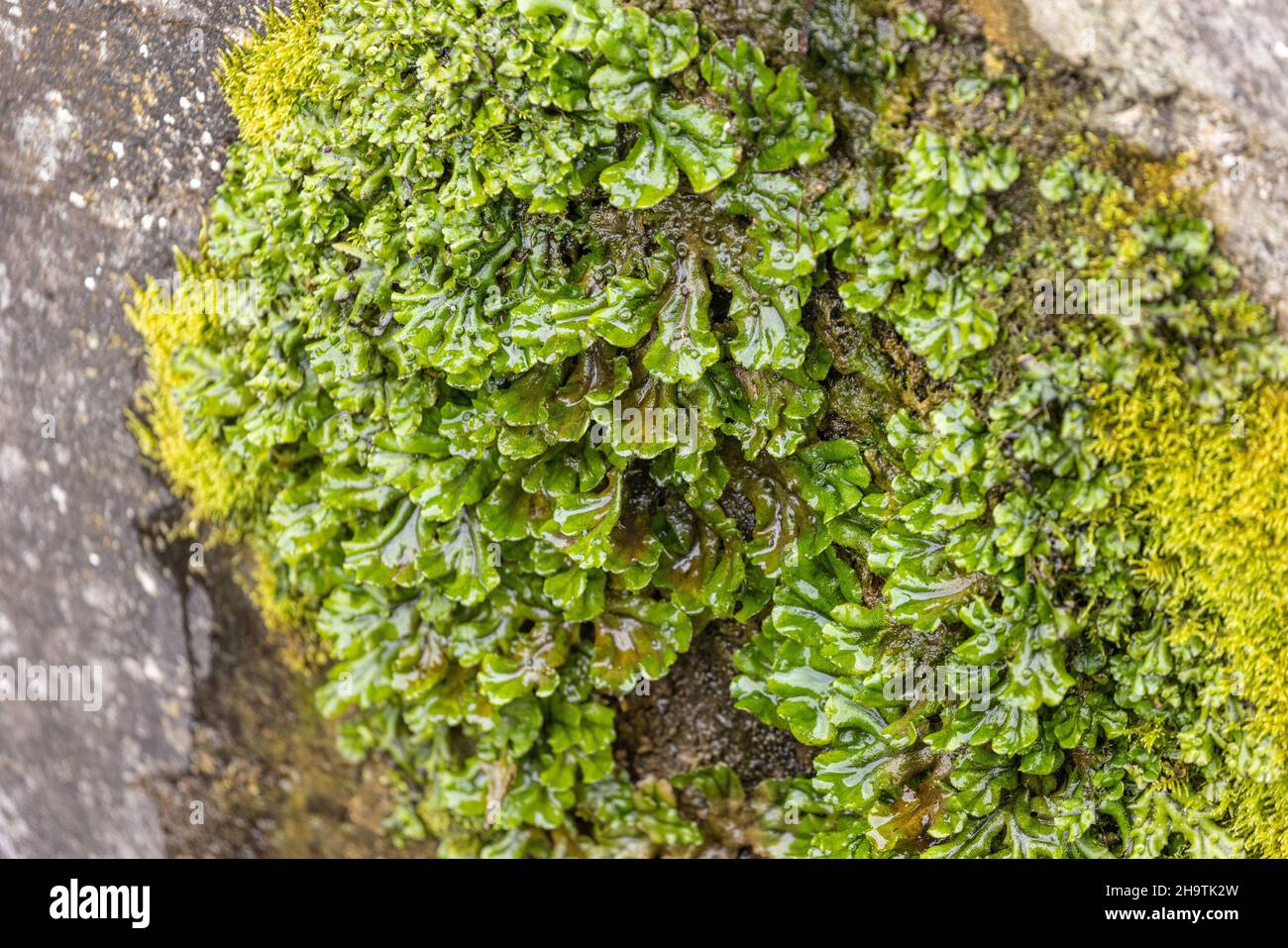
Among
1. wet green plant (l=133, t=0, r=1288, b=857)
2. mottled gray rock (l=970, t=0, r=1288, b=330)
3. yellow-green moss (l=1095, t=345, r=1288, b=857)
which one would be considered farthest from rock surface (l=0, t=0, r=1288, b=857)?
yellow-green moss (l=1095, t=345, r=1288, b=857)

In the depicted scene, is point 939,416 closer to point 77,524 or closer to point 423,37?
Result: point 423,37

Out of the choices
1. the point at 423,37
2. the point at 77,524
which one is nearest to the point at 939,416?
the point at 423,37

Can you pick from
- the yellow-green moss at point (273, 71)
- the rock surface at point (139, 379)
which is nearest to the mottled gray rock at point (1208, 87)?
the rock surface at point (139, 379)

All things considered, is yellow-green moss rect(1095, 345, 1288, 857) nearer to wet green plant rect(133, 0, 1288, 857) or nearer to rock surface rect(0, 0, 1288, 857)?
wet green plant rect(133, 0, 1288, 857)

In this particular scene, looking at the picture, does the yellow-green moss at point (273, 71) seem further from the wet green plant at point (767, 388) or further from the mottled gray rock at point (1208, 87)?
the mottled gray rock at point (1208, 87)

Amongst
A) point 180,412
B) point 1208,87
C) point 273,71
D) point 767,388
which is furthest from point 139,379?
point 1208,87

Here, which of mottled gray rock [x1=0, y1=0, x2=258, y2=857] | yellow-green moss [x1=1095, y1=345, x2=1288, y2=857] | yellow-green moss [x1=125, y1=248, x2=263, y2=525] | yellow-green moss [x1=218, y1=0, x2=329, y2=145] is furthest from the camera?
yellow-green moss [x1=125, y1=248, x2=263, y2=525]
